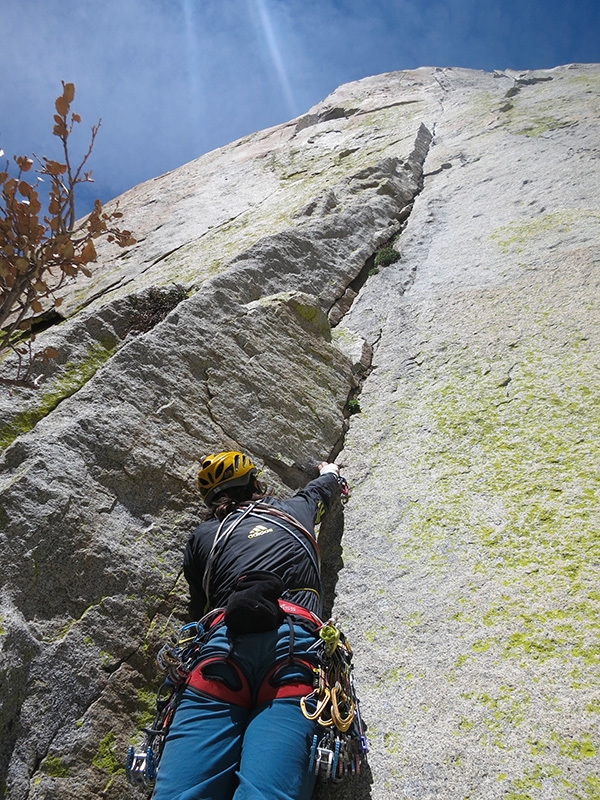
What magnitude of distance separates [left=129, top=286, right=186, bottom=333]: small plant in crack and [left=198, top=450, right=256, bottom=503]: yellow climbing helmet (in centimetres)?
312

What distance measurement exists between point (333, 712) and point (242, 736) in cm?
65

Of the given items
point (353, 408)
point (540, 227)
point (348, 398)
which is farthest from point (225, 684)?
point (540, 227)

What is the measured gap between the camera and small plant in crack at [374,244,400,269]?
1145 centimetres

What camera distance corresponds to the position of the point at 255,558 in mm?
4484

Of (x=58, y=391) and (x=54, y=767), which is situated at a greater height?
(x=58, y=391)

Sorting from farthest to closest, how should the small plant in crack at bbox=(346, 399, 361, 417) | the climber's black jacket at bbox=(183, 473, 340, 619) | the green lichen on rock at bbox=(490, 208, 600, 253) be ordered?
the green lichen on rock at bbox=(490, 208, 600, 253) → the small plant in crack at bbox=(346, 399, 361, 417) → the climber's black jacket at bbox=(183, 473, 340, 619)

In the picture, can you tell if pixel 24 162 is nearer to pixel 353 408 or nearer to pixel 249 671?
pixel 249 671

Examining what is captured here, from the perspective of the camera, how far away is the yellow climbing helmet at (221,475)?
5375 mm

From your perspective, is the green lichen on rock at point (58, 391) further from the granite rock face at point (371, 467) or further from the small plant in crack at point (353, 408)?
the small plant in crack at point (353, 408)

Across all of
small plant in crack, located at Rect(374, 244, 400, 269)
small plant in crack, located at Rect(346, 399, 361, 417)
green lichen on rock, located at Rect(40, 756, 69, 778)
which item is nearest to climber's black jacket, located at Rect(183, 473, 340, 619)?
green lichen on rock, located at Rect(40, 756, 69, 778)

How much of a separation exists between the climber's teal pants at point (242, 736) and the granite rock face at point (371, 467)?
3.78 feet

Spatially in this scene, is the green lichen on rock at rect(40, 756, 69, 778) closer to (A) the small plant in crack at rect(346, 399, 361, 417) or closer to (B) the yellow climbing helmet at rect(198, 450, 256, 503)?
(B) the yellow climbing helmet at rect(198, 450, 256, 503)

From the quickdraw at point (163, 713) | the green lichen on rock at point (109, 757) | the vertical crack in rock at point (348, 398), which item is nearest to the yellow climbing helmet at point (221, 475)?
the quickdraw at point (163, 713)

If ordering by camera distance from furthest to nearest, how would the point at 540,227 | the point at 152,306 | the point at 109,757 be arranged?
the point at 540,227 → the point at 152,306 → the point at 109,757
